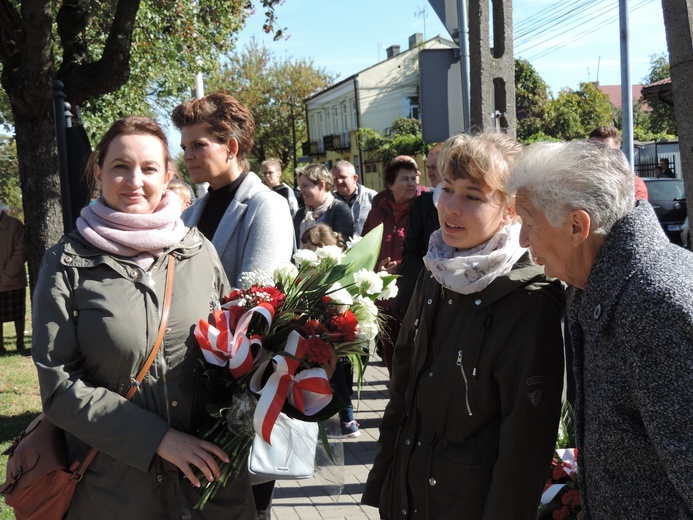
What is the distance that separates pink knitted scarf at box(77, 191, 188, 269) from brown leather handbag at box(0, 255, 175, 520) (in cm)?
21

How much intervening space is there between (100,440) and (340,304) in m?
0.87

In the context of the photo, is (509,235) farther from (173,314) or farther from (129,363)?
(129,363)

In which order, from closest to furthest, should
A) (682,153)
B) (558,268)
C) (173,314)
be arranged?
(558,268) < (173,314) < (682,153)

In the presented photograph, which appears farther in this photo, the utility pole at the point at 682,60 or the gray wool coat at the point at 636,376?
the utility pole at the point at 682,60

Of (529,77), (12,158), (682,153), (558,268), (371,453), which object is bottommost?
(371,453)

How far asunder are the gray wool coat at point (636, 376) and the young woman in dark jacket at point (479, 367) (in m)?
0.26

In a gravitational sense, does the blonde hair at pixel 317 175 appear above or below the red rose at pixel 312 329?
above

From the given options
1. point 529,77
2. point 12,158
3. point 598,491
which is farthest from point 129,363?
point 529,77

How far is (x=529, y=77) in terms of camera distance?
49.6m

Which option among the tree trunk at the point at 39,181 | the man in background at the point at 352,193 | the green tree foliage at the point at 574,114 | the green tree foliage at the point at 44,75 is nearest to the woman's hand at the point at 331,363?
the man in background at the point at 352,193

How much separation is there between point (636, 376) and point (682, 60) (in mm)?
1935

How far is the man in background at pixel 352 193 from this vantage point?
334 inches

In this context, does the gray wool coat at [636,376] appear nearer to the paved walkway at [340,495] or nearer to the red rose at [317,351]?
the red rose at [317,351]

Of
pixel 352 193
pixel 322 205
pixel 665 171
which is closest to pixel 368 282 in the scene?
pixel 322 205
